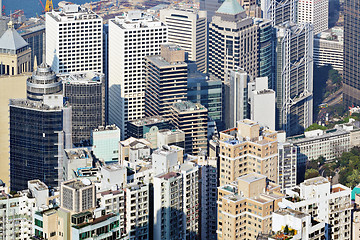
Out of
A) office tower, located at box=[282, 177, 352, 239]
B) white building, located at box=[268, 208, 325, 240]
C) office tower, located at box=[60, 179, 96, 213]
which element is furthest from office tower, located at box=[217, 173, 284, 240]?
office tower, located at box=[60, 179, 96, 213]

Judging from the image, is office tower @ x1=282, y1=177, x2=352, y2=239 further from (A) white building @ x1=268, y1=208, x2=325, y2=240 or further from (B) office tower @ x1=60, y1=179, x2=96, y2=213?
(B) office tower @ x1=60, y1=179, x2=96, y2=213

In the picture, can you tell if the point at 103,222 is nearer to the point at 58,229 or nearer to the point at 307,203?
the point at 58,229

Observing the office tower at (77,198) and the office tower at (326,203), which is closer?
the office tower at (77,198)

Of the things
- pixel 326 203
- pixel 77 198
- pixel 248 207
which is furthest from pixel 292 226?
pixel 77 198

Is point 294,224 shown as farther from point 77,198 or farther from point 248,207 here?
point 77,198

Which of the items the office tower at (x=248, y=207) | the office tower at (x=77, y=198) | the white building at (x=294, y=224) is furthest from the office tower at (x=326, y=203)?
the office tower at (x=77, y=198)

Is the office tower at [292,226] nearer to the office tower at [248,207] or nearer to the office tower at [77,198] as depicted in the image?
the office tower at [248,207]

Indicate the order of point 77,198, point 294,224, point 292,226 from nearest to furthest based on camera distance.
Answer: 1. point 77,198
2. point 294,224
3. point 292,226
